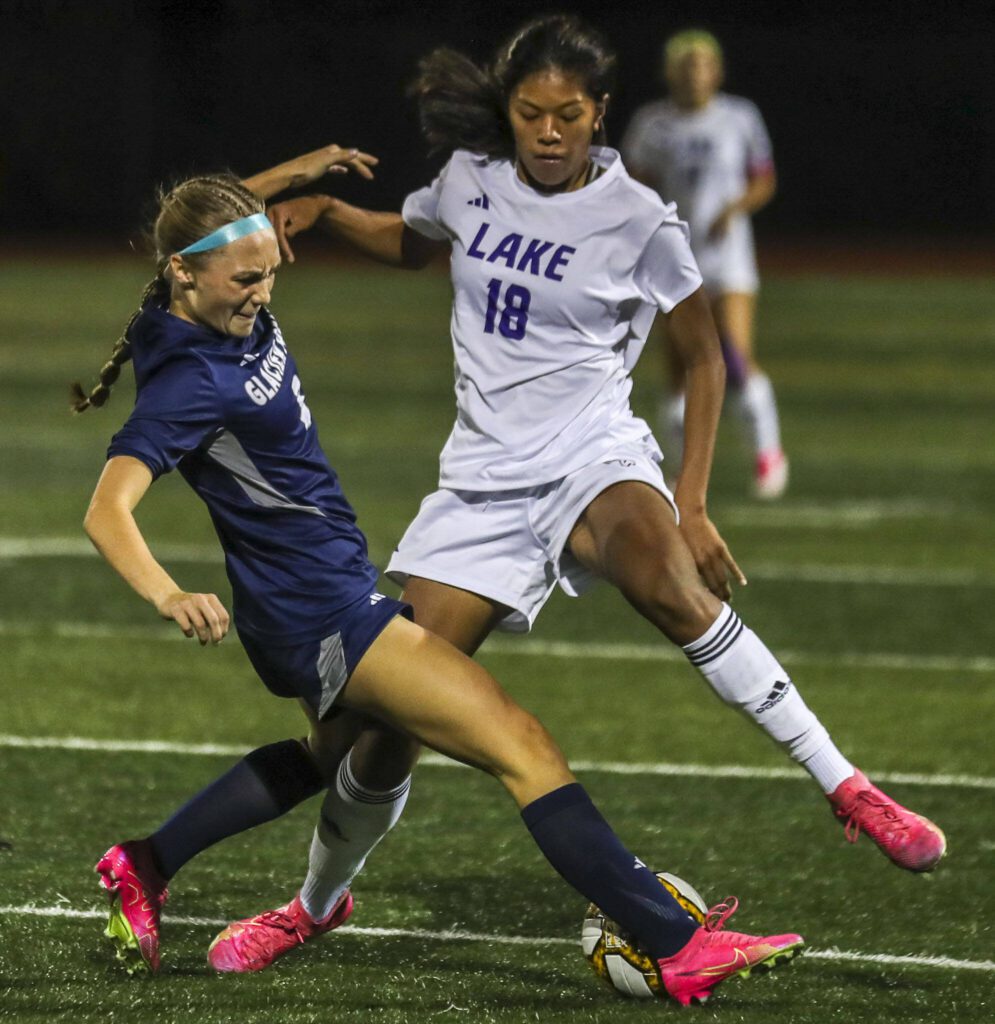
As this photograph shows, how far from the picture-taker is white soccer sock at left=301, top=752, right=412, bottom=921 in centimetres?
469

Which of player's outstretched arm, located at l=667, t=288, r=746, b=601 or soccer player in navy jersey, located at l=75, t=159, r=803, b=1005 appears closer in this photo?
soccer player in navy jersey, located at l=75, t=159, r=803, b=1005

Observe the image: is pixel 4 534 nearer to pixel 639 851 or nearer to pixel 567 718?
pixel 567 718

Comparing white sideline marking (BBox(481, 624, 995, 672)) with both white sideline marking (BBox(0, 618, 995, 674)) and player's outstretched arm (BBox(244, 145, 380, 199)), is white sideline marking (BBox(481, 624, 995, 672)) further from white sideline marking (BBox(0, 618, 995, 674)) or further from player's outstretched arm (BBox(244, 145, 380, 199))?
player's outstretched arm (BBox(244, 145, 380, 199))

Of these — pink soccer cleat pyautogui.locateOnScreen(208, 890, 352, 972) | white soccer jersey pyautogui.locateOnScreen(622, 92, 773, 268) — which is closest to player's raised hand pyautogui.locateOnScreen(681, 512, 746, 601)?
pink soccer cleat pyautogui.locateOnScreen(208, 890, 352, 972)

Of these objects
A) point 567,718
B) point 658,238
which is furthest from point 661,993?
point 567,718

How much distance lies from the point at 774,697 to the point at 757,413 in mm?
7531

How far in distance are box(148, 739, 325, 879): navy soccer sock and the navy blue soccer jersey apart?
447 millimetres

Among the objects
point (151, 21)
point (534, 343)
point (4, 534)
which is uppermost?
point (534, 343)

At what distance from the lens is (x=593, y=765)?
675 cm

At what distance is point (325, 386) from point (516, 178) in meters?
13.6

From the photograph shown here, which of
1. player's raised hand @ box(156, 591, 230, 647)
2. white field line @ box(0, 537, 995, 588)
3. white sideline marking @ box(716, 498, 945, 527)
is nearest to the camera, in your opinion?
player's raised hand @ box(156, 591, 230, 647)

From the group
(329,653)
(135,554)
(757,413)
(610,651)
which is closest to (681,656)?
(610,651)

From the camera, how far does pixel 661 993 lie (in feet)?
14.3

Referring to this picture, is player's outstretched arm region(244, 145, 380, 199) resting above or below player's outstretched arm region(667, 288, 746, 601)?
above
